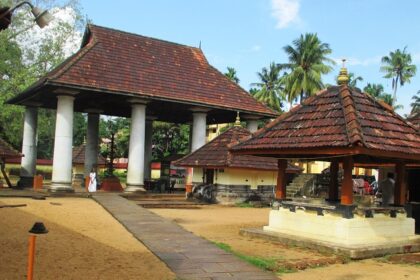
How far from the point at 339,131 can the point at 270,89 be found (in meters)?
46.4

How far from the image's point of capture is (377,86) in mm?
62938

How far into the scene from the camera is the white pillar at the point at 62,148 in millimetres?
21281

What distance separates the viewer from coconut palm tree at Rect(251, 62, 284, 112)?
52656mm

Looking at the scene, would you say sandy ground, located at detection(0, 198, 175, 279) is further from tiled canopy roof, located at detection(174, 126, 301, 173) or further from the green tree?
the green tree

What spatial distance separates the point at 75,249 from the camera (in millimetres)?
9539

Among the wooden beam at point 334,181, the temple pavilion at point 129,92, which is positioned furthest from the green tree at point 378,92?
the wooden beam at point 334,181

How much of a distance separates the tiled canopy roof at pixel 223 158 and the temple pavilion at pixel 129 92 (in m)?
1.70

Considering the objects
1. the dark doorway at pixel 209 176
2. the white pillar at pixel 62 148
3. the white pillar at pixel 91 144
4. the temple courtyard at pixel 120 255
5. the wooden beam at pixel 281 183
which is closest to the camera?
the temple courtyard at pixel 120 255

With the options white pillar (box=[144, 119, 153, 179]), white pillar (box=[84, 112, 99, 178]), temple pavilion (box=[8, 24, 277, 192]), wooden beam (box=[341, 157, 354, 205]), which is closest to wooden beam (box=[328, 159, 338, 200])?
wooden beam (box=[341, 157, 354, 205])

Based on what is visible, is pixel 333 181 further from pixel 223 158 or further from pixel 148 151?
pixel 148 151

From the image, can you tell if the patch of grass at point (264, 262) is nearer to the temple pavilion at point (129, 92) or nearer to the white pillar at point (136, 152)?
the temple pavilion at point (129, 92)

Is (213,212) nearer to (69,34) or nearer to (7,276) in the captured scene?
(7,276)

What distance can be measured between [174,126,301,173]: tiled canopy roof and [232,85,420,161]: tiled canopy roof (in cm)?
903

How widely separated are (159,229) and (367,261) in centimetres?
513
